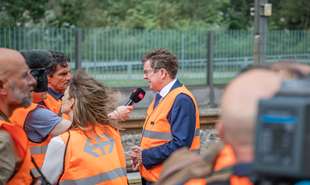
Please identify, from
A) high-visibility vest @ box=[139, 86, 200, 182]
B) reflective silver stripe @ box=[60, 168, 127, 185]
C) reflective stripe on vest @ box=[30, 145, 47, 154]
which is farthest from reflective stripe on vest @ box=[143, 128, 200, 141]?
reflective silver stripe @ box=[60, 168, 127, 185]

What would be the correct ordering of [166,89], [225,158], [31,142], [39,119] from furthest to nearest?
[166,89] < [31,142] < [39,119] < [225,158]

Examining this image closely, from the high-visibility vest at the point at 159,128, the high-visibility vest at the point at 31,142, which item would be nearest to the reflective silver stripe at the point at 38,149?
the high-visibility vest at the point at 31,142

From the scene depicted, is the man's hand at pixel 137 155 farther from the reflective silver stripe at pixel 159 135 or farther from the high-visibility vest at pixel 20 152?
the high-visibility vest at pixel 20 152

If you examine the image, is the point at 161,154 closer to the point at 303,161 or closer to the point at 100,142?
the point at 100,142

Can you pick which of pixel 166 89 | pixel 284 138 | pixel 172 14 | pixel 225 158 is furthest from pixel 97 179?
pixel 172 14

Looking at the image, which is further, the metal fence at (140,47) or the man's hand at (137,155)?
the metal fence at (140,47)

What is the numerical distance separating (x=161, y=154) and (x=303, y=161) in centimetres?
387

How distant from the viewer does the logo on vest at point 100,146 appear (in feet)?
14.0

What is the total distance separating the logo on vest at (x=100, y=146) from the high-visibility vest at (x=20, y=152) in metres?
0.62

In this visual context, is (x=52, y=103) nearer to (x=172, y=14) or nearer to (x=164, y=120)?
(x=164, y=120)

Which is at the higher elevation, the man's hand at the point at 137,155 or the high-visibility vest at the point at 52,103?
the high-visibility vest at the point at 52,103

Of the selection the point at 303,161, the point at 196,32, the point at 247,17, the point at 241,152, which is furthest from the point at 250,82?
the point at 247,17

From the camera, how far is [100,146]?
435cm

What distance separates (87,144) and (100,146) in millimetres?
95
